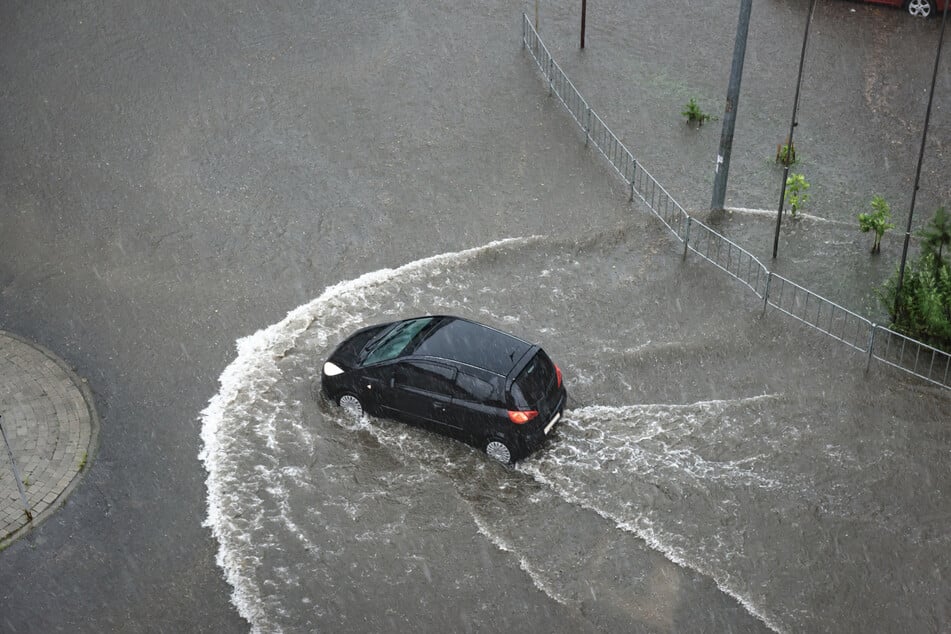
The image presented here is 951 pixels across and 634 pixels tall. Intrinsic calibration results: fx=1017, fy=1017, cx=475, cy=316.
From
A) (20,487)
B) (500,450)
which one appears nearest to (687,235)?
(500,450)

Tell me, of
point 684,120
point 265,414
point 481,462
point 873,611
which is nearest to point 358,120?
point 684,120

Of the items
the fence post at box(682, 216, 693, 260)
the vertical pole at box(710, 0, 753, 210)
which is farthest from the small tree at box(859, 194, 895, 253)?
the fence post at box(682, 216, 693, 260)

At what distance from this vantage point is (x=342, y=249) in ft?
56.9

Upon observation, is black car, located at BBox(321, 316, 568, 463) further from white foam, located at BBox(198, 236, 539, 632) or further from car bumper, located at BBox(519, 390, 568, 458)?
white foam, located at BBox(198, 236, 539, 632)

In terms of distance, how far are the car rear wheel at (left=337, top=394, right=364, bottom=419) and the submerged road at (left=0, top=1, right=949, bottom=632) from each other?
0.44 metres

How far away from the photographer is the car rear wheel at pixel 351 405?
548 inches

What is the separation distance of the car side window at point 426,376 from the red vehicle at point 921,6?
1833 centimetres

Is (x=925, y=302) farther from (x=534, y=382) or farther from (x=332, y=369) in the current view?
(x=332, y=369)

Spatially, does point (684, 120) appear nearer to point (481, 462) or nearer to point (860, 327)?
point (860, 327)

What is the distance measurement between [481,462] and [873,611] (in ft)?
16.2

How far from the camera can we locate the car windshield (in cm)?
1377

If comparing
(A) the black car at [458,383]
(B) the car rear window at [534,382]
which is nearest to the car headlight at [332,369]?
(A) the black car at [458,383]

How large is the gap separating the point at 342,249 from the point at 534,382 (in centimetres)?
558

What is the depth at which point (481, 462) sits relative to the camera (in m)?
13.2
